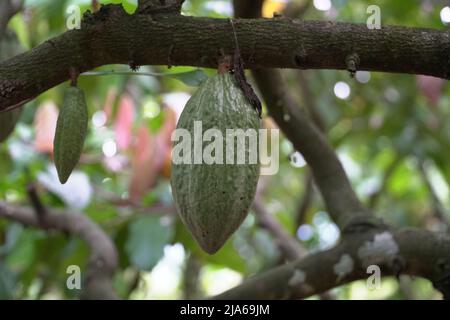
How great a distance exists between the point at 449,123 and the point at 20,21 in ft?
6.17

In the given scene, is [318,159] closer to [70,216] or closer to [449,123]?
[70,216]

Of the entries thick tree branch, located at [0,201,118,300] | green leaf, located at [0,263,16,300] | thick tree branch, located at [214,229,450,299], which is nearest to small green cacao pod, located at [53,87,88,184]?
thick tree branch, located at [214,229,450,299]

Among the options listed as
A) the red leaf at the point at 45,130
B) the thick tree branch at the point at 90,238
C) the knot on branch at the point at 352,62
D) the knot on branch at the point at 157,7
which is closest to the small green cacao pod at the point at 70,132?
the knot on branch at the point at 157,7

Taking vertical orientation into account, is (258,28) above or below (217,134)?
above

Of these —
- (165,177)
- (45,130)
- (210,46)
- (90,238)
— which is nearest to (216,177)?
(210,46)

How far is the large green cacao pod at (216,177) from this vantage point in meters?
0.86

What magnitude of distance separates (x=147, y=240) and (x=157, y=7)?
1.05m

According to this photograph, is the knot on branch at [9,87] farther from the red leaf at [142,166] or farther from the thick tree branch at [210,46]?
the red leaf at [142,166]

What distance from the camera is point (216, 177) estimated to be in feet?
2.81
